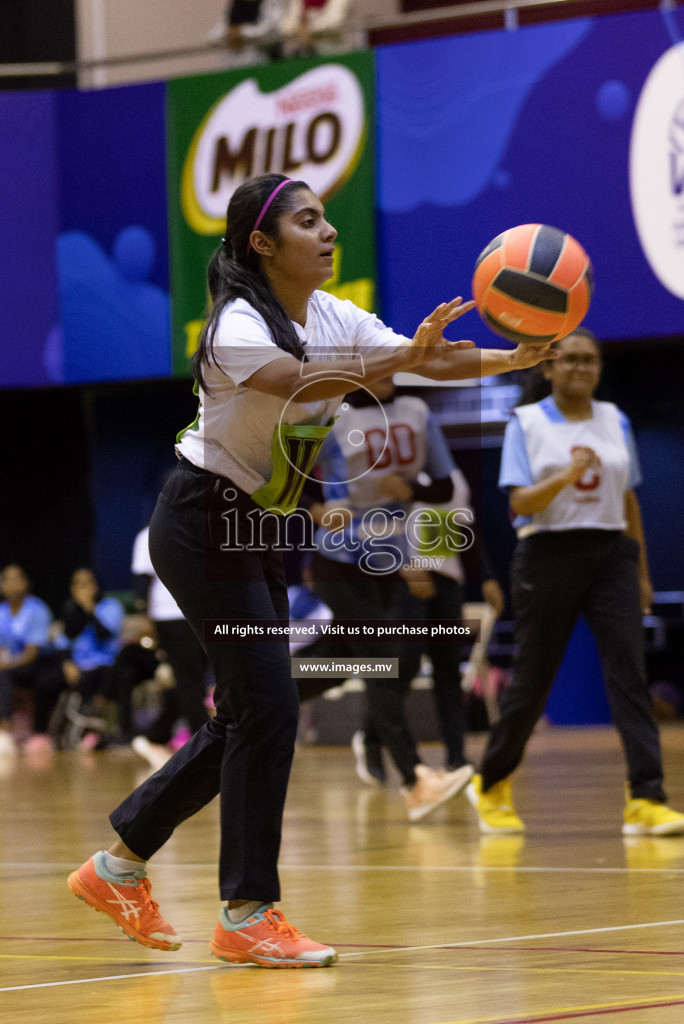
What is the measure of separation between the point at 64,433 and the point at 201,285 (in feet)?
11.6

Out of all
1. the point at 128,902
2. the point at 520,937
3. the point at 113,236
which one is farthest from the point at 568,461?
the point at 113,236

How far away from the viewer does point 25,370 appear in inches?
621

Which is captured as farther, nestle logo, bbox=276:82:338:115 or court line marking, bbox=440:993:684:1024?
nestle logo, bbox=276:82:338:115

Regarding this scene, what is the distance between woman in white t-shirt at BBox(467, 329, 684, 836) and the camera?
6207mm

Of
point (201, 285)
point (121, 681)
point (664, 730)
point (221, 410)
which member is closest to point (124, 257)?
point (201, 285)

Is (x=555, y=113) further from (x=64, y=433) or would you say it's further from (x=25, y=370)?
(x=64, y=433)

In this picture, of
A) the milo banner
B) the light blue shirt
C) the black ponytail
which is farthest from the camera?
the light blue shirt

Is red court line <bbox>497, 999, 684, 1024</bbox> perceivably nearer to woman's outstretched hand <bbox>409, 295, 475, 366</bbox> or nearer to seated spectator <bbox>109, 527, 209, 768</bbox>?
woman's outstretched hand <bbox>409, 295, 475, 366</bbox>

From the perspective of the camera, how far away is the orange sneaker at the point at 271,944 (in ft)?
11.8

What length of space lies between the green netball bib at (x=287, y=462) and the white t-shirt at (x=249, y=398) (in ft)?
0.06

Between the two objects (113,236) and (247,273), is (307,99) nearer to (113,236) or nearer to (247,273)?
(113,236)

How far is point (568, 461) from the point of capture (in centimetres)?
636

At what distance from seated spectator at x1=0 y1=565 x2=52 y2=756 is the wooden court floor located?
22.0ft

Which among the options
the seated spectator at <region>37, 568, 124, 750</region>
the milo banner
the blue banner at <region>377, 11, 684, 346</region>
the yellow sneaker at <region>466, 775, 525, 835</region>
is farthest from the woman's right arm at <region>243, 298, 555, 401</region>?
the seated spectator at <region>37, 568, 124, 750</region>
